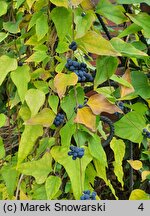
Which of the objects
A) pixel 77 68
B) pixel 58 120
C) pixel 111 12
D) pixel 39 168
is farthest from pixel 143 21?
pixel 39 168

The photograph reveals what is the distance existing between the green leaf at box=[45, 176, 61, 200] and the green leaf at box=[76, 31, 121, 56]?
29 centimetres

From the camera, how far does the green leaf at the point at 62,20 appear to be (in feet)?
2.64

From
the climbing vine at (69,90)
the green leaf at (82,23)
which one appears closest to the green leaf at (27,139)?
the climbing vine at (69,90)

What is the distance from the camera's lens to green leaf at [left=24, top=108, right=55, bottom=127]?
0.77 metres

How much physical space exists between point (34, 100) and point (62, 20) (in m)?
0.18

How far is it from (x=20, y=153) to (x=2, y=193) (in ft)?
0.97

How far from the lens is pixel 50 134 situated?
95cm

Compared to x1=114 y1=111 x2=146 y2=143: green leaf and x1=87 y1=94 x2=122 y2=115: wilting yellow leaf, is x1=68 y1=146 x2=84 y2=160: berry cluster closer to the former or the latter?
x1=87 y1=94 x2=122 y2=115: wilting yellow leaf

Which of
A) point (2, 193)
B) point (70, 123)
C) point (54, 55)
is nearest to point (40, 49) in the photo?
point (54, 55)

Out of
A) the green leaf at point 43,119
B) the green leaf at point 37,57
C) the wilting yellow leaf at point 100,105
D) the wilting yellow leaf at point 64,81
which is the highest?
the green leaf at point 37,57

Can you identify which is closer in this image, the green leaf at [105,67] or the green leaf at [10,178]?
the green leaf at [105,67]

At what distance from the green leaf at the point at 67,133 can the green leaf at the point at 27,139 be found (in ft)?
0.16

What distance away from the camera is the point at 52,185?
83 centimetres

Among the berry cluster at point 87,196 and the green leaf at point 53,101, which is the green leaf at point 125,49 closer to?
the green leaf at point 53,101
